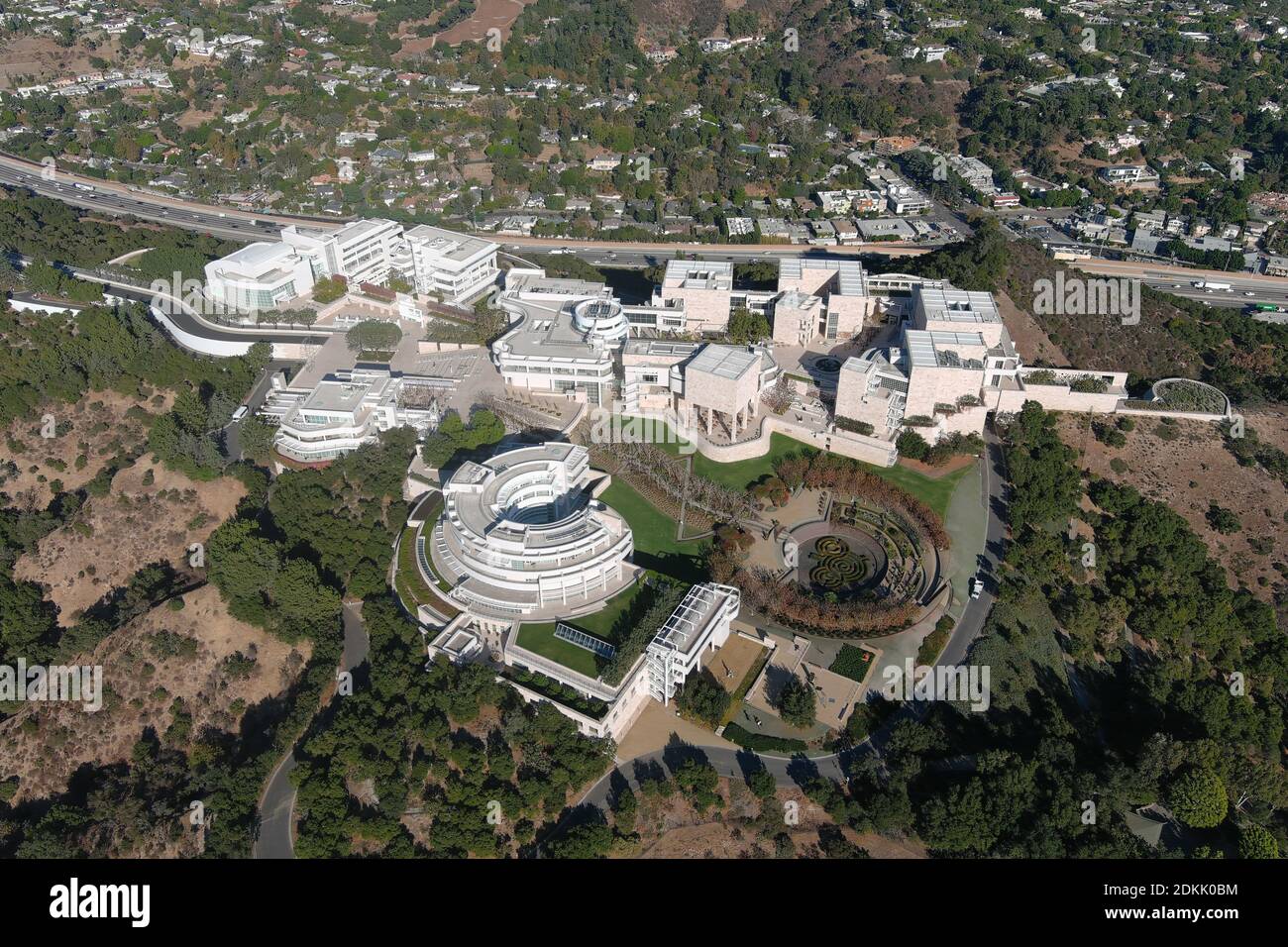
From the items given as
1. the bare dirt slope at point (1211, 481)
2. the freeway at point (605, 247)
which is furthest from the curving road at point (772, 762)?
the freeway at point (605, 247)

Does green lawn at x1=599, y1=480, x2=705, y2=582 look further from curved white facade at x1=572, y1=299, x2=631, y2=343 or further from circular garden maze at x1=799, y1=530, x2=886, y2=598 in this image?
curved white facade at x1=572, y1=299, x2=631, y2=343

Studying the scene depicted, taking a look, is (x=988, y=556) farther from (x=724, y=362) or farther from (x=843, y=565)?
(x=724, y=362)

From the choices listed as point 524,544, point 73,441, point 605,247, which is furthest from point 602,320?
point 73,441

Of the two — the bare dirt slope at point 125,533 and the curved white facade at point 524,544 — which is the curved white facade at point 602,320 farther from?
the bare dirt slope at point 125,533

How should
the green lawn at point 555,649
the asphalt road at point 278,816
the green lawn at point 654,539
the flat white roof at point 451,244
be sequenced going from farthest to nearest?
the flat white roof at point 451,244 → the green lawn at point 654,539 → the green lawn at point 555,649 → the asphalt road at point 278,816

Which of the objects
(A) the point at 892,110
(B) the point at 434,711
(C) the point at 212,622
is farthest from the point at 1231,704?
(A) the point at 892,110

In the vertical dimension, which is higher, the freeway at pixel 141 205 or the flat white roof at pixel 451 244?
the flat white roof at pixel 451 244
